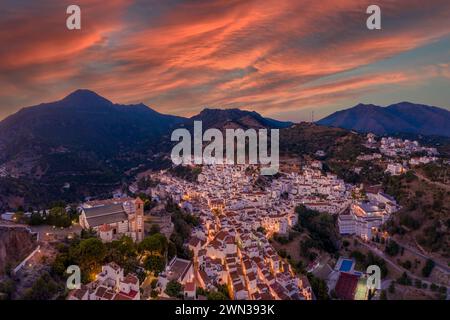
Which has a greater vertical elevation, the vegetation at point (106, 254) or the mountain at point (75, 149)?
the mountain at point (75, 149)

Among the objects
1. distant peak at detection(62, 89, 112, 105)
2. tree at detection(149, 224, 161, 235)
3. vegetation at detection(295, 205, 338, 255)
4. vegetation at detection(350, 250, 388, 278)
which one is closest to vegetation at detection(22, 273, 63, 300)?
tree at detection(149, 224, 161, 235)

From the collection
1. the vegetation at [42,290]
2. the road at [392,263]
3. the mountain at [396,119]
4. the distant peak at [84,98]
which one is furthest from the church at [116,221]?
the distant peak at [84,98]

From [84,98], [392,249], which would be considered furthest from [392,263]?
[84,98]

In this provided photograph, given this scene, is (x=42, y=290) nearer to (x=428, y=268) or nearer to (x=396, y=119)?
(x=428, y=268)

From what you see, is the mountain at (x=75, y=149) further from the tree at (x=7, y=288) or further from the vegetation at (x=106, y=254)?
the tree at (x=7, y=288)

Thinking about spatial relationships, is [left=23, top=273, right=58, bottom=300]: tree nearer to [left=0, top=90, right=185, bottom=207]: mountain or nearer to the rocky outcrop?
the rocky outcrop

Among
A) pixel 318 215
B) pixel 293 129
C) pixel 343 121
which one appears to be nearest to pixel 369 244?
pixel 318 215
